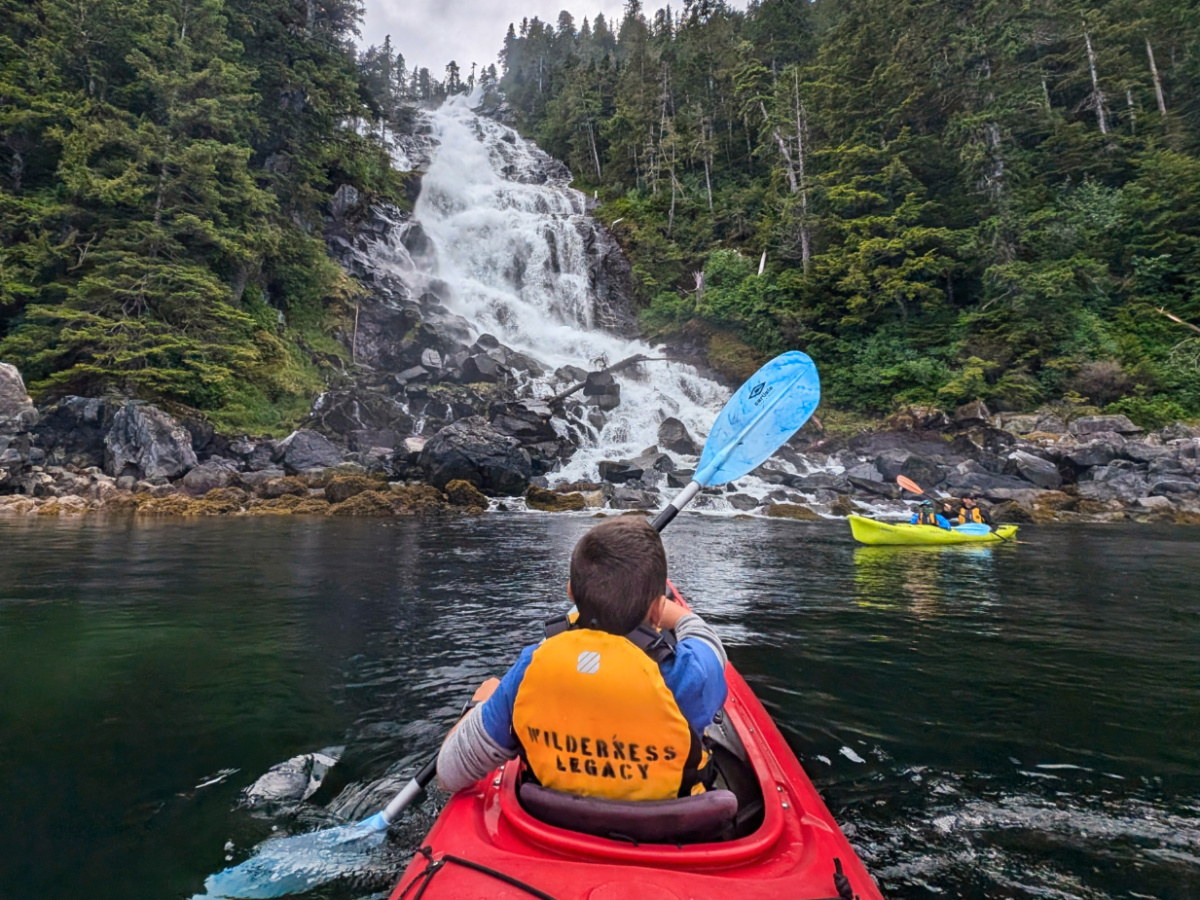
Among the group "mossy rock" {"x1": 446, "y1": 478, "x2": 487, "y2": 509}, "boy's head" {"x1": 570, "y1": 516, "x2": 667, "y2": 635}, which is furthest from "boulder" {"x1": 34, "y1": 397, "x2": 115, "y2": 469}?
"boy's head" {"x1": 570, "y1": 516, "x2": 667, "y2": 635}

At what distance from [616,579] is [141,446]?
17652mm

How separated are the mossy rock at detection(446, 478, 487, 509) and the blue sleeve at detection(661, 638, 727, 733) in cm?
1378

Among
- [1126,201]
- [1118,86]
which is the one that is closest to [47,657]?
[1126,201]

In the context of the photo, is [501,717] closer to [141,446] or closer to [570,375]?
[141,446]

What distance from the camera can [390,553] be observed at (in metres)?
8.95

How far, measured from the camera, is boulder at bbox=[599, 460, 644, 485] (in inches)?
647

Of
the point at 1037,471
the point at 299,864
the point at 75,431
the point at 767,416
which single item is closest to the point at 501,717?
the point at 299,864

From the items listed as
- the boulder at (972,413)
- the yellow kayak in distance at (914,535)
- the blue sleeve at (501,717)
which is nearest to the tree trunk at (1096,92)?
the boulder at (972,413)

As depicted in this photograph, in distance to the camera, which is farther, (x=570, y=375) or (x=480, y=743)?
(x=570, y=375)

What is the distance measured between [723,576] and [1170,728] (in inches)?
182

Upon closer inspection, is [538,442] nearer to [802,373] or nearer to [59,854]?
[802,373]

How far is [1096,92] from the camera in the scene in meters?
22.8

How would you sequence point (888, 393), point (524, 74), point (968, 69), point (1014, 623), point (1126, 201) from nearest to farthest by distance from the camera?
1. point (1014, 623)
2. point (1126, 201)
3. point (888, 393)
4. point (968, 69)
5. point (524, 74)

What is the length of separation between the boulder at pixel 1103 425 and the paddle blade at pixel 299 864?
820 inches
